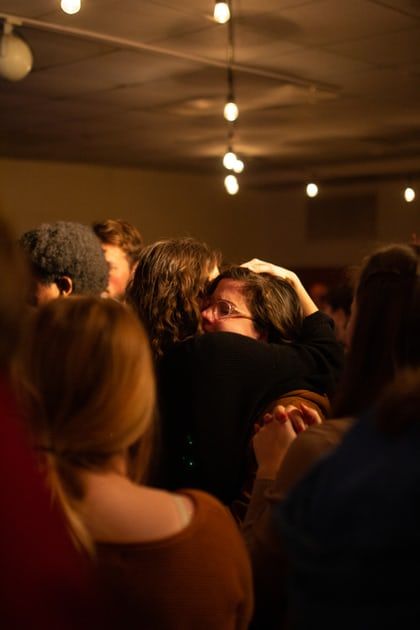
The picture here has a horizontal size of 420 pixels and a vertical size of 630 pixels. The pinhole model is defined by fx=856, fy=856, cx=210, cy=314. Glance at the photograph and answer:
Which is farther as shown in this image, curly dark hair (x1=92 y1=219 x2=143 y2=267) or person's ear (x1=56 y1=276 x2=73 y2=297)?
curly dark hair (x1=92 y1=219 x2=143 y2=267)

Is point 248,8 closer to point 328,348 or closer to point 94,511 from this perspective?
point 328,348

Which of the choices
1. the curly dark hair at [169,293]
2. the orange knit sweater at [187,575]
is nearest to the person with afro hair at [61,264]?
the curly dark hair at [169,293]

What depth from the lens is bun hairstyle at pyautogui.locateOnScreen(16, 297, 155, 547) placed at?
1201 mm

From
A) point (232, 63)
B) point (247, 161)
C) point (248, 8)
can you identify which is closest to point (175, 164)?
point (247, 161)

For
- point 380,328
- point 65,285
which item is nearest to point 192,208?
point 65,285

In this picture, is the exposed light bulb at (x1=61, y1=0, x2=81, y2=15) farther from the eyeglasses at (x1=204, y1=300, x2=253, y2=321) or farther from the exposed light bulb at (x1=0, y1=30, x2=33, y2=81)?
the eyeglasses at (x1=204, y1=300, x2=253, y2=321)

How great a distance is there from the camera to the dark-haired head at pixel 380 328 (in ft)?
4.46

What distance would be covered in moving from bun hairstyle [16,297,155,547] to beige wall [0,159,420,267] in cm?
907

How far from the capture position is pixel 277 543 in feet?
4.66

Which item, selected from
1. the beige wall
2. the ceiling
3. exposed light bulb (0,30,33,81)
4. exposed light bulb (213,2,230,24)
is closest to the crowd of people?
exposed light bulb (213,2,230,24)

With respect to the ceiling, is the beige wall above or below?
below

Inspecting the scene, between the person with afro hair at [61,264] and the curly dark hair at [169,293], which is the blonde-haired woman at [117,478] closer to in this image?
the curly dark hair at [169,293]

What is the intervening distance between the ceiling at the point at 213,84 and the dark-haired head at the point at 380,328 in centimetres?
369

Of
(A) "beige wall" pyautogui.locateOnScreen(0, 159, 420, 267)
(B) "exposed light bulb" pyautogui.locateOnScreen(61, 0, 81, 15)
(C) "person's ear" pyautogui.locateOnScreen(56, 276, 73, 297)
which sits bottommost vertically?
(C) "person's ear" pyautogui.locateOnScreen(56, 276, 73, 297)
